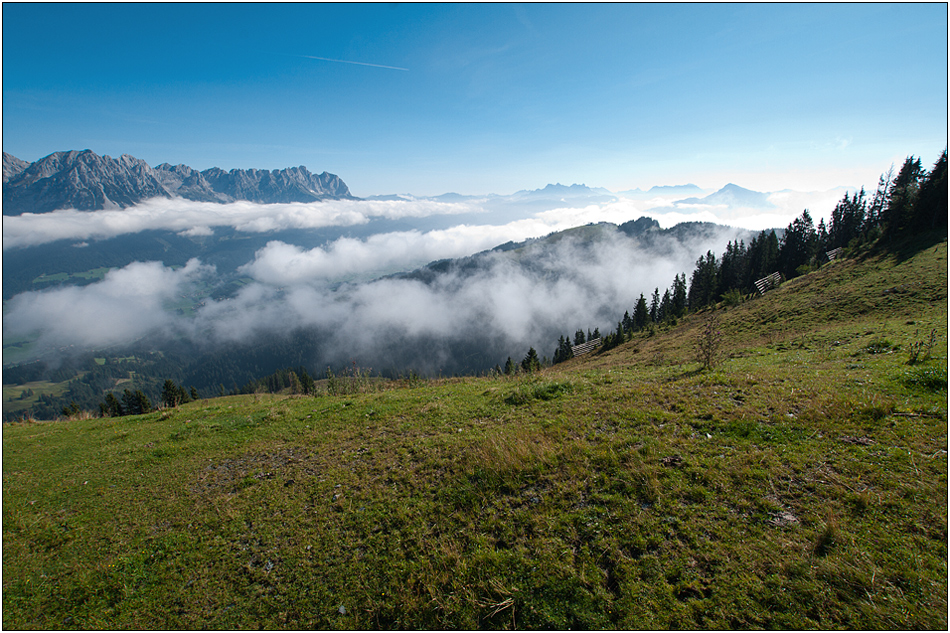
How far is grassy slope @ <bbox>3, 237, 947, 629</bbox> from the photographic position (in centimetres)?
505

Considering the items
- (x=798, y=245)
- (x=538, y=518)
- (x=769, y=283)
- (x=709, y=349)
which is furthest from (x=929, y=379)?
(x=798, y=245)

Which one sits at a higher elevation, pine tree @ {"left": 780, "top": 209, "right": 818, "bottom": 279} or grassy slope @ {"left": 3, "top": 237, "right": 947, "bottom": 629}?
pine tree @ {"left": 780, "top": 209, "right": 818, "bottom": 279}

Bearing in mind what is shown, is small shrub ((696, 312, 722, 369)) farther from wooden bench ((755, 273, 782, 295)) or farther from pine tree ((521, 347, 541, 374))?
wooden bench ((755, 273, 782, 295))

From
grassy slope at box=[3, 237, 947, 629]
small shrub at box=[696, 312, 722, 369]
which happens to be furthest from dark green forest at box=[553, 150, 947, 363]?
grassy slope at box=[3, 237, 947, 629]

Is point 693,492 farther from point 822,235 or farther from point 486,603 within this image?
point 822,235

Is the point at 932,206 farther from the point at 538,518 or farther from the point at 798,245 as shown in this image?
the point at 538,518

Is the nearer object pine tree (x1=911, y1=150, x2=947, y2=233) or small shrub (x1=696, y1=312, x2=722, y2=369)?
small shrub (x1=696, y1=312, x2=722, y2=369)

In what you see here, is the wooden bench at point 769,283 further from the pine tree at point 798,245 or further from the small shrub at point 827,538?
the small shrub at point 827,538

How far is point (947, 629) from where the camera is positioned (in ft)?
14.0

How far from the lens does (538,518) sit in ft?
21.9

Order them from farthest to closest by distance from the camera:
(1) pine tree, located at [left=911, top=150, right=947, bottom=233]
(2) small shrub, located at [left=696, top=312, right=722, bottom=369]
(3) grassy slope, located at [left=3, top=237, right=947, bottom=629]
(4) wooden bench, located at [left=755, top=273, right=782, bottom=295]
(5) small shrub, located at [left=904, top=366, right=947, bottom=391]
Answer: (4) wooden bench, located at [left=755, top=273, right=782, bottom=295], (1) pine tree, located at [left=911, top=150, right=947, bottom=233], (2) small shrub, located at [left=696, top=312, right=722, bottom=369], (5) small shrub, located at [left=904, top=366, right=947, bottom=391], (3) grassy slope, located at [left=3, top=237, right=947, bottom=629]

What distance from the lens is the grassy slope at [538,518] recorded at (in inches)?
199

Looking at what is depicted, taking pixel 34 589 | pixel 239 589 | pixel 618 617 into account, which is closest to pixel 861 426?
pixel 618 617

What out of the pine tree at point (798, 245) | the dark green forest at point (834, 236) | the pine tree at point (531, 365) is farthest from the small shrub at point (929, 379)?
the pine tree at point (798, 245)
